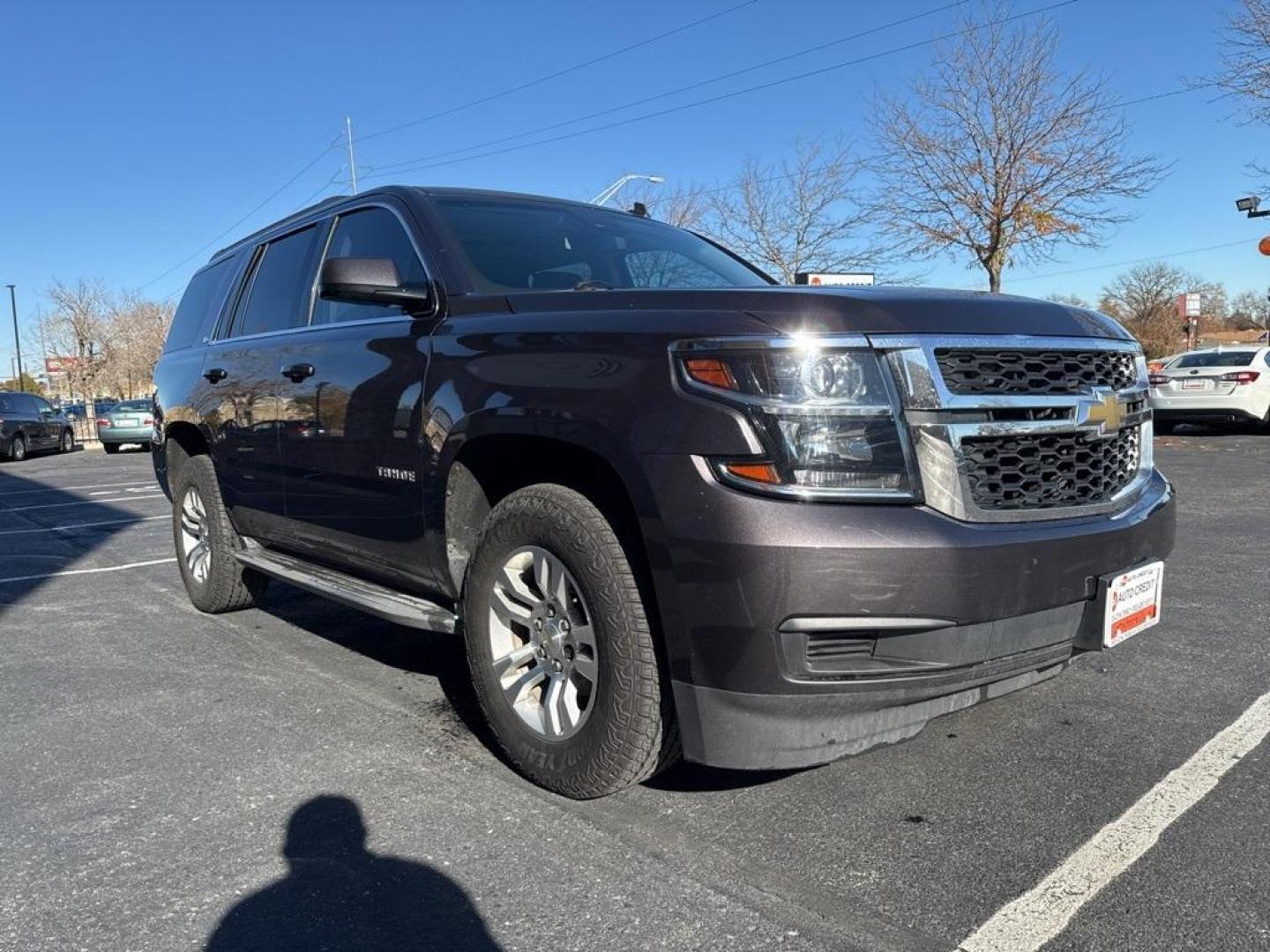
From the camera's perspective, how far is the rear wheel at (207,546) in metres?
5.12

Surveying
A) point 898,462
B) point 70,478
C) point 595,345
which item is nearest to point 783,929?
point 898,462

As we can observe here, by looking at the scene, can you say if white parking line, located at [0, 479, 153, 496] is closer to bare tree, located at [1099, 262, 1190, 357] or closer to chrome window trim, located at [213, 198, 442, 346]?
chrome window trim, located at [213, 198, 442, 346]

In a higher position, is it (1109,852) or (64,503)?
(64,503)

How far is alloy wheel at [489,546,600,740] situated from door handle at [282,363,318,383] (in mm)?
1585

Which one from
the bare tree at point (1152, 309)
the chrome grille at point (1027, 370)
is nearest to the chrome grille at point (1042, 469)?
the chrome grille at point (1027, 370)

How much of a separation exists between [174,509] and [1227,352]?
15375 millimetres

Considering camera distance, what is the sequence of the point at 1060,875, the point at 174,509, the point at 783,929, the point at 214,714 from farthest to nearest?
the point at 174,509 → the point at 214,714 → the point at 1060,875 → the point at 783,929

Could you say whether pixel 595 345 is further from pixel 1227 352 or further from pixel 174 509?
pixel 1227 352

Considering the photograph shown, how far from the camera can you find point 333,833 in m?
2.73

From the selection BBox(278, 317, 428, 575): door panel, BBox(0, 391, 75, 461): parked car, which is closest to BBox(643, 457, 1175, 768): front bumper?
BBox(278, 317, 428, 575): door panel

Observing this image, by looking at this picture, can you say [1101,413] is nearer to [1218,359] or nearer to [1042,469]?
[1042,469]

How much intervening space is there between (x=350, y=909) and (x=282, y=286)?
325 centimetres

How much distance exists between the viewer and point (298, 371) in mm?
4098

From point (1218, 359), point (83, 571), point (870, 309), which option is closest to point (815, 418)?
point (870, 309)
